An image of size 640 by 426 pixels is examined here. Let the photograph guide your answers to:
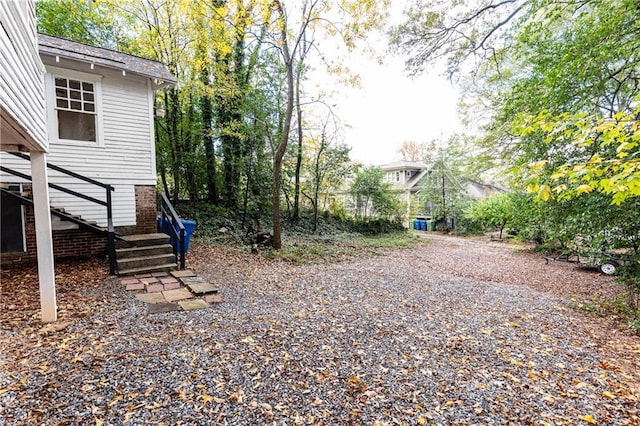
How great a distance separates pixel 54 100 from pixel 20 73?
462 centimetres

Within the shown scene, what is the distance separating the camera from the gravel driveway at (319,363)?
2.35 m

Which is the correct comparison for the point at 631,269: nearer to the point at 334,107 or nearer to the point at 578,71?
the point at 578,71

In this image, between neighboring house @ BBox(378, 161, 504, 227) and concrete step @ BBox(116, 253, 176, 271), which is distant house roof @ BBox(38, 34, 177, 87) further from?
neighboring house @ BBox(378, 161, 504, 227)

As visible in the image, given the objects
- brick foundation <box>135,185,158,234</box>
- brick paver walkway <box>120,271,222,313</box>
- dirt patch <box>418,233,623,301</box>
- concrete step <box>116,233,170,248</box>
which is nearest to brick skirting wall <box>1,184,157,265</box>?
brick foundation <box>135,185,158,234</box>

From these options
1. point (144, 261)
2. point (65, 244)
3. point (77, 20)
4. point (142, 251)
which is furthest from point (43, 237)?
point (77, 20)

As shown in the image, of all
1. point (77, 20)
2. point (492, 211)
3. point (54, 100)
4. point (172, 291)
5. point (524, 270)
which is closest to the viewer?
point (172, 291)

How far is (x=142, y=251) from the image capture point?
5988mm

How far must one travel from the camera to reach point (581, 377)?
3.06m

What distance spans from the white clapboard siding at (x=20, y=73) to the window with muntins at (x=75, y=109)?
3.25m

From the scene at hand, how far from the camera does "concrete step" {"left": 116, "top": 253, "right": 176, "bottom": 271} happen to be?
219 inches

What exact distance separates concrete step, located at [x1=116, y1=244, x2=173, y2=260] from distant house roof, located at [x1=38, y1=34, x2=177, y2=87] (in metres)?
3.86

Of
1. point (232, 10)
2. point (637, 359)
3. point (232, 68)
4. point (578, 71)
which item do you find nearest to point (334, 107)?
point (232, 68)

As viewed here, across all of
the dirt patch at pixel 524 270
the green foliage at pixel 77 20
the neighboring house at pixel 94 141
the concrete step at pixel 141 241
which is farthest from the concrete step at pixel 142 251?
the green foliage at pixel 77 20

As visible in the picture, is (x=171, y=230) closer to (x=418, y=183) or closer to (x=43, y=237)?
(x=43, y=237)
